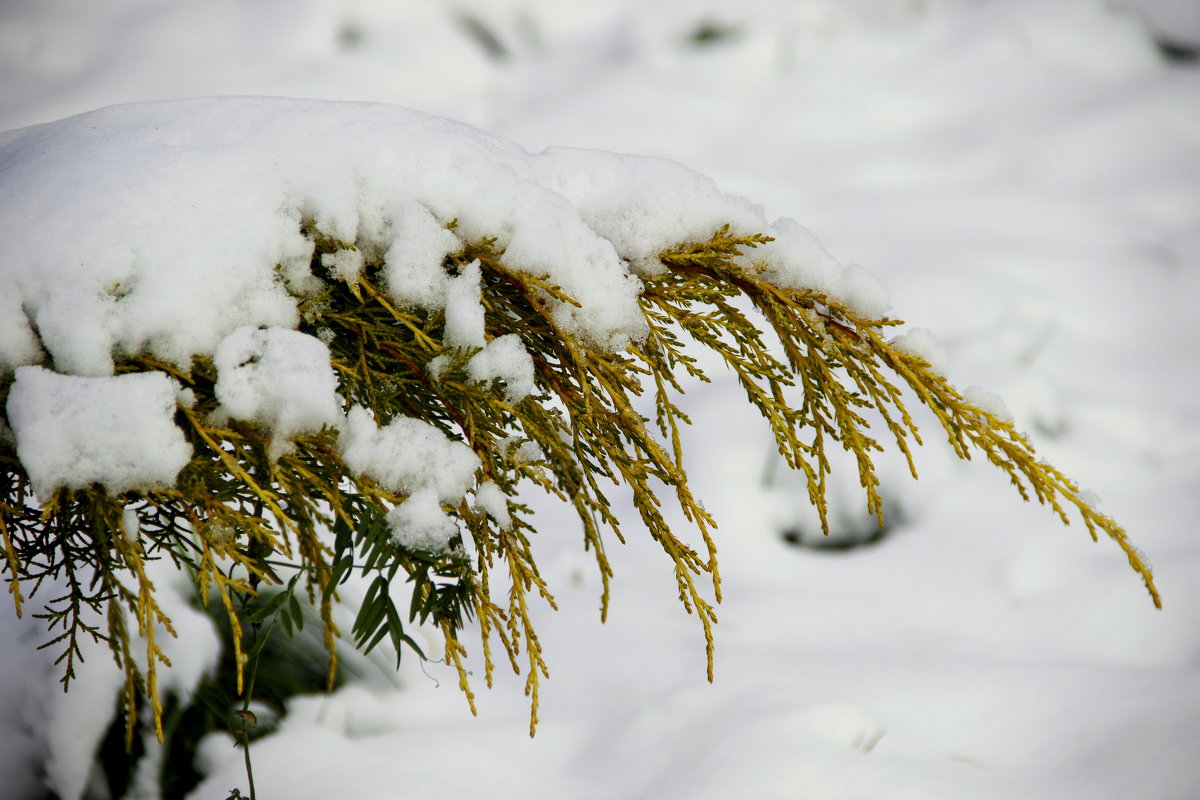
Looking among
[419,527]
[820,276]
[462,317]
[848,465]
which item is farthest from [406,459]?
[848,465]

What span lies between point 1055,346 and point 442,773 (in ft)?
12.2

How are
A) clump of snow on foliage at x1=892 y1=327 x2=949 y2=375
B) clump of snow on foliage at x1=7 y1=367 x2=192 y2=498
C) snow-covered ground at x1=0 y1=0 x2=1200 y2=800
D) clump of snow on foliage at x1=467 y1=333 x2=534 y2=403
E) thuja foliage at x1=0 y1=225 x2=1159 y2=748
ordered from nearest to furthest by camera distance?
clump of snow on foliage at x1=7 y1=367 x2=192 y2=498
thuja foliage at x1=0 y1=225 x2=1159 y2=748
clump of snow on foliage at x1=467 y1=333 x2=534 y2=403
clump of snow on foliage at x1=892 y1=327 x2=949 y2=375
snow-covered ground at x1=0 y1=0 x2=1200 y2=800

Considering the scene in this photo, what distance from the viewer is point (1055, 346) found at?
4.09 meters

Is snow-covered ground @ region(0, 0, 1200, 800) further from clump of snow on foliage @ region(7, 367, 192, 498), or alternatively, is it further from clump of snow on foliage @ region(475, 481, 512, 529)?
clump of snow on foliage @ region(7, 367, 192, 498)

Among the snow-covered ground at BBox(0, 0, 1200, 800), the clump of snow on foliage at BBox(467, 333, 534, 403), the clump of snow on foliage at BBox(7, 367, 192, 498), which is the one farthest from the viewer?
the snow-covered ground at BBox(0, 0, 1200, 800)

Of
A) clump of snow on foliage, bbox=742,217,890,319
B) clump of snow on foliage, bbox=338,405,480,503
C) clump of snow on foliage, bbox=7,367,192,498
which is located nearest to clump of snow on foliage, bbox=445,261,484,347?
clump of snow on foliage, bbox=338,405,480,503

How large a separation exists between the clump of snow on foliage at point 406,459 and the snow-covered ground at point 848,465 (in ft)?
3.91

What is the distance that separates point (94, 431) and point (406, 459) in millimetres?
420

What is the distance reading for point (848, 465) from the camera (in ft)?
11.1

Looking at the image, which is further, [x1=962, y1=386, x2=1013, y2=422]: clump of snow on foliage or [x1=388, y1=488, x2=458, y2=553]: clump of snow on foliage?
[x1=962, y1=386, x2=1013, y2=422]: clump of snow on foliage

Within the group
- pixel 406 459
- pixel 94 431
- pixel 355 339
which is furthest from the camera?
pixel 355 339

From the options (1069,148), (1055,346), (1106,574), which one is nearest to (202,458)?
(1106,574)

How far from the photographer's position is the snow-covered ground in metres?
2.06

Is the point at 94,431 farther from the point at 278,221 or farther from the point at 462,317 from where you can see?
the point at 462,317
